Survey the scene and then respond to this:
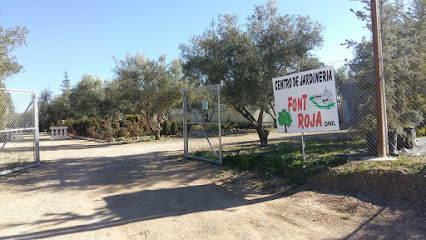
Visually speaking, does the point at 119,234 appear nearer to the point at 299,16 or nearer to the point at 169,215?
the point at 169,215

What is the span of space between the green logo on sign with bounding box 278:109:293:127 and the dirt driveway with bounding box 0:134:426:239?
1.63m

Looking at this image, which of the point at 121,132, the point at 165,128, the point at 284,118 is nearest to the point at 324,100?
the point at 284,118

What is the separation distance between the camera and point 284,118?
7.11 metres

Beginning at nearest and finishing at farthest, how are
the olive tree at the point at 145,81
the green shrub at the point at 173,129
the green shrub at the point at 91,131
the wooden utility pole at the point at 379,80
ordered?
the wooden utility pole at the point at 379,80, the olive tree at the point at 145,81, the green shrub at the point at 91,131, the green shrub at the point at 173,129

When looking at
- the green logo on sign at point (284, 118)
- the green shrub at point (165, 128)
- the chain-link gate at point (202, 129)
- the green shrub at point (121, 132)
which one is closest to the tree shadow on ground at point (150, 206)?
the green logo on sign at point (284, 118)

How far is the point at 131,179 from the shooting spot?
7766mm

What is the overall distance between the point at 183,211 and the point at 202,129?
4539mm

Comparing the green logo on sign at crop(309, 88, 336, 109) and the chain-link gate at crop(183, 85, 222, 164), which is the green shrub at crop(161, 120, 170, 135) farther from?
the green logo on sign at crop(309, 88, 336, 109)

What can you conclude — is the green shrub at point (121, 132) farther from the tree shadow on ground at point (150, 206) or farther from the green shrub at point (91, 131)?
the tree shadow on ground at point (150, 206)

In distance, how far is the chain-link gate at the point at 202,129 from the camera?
9.17 m

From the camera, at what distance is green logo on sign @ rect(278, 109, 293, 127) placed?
699 centimetres

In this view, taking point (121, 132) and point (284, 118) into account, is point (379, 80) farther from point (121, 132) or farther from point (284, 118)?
point (121, 132)

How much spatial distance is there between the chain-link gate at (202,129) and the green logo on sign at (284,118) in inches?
71.0

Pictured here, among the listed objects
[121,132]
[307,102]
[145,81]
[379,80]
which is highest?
[145,81]
